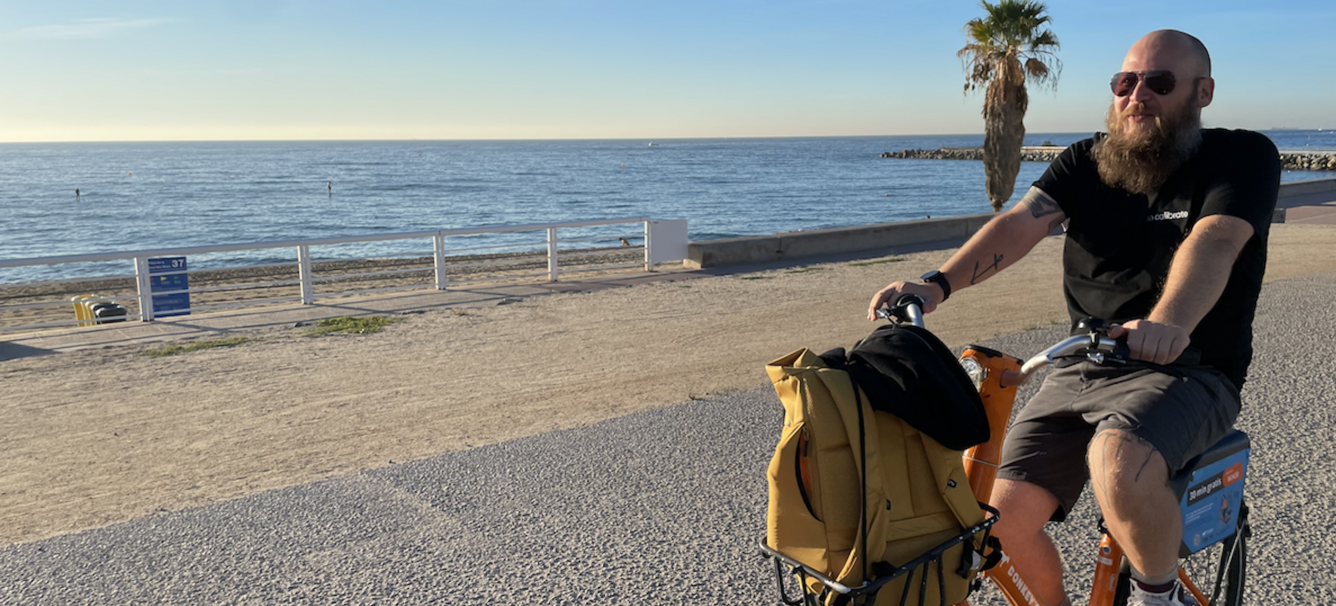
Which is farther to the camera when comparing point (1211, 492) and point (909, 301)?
point (909, 301)

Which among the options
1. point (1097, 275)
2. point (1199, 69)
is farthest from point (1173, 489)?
point (1199, 69)

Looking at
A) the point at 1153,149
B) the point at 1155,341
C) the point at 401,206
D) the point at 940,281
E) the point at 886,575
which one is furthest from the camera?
the point at 401,206

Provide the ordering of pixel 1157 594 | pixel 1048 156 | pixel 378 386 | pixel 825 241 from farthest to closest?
1. pixel 1048 156
2. pixel 825 241
3. pixel 378 386
4. pixel 1157 594

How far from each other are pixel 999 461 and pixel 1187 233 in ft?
2.52

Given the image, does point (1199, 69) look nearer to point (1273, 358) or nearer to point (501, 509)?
point (501, 509)

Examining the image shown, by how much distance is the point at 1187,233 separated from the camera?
238 centimetres

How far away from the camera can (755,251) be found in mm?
15500

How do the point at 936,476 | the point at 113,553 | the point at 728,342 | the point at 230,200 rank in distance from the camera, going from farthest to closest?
the point at 230,200
the point at 728,342
the point at 113,553
the point at 936,476

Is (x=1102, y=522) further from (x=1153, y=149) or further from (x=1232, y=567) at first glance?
(x=1153, y=149)

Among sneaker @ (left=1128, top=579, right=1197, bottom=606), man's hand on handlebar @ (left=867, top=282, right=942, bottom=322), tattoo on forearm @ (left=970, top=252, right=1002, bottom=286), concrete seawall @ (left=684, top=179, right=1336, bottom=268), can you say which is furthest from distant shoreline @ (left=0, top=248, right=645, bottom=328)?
sneaker @ (left=1128, top=579, right=1197, bottom=606)

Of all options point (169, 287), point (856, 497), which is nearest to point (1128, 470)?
point (856, 497)

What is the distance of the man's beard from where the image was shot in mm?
2393

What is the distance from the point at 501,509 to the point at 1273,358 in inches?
235

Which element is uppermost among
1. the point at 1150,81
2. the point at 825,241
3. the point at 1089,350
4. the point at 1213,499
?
the point at 1150,81
